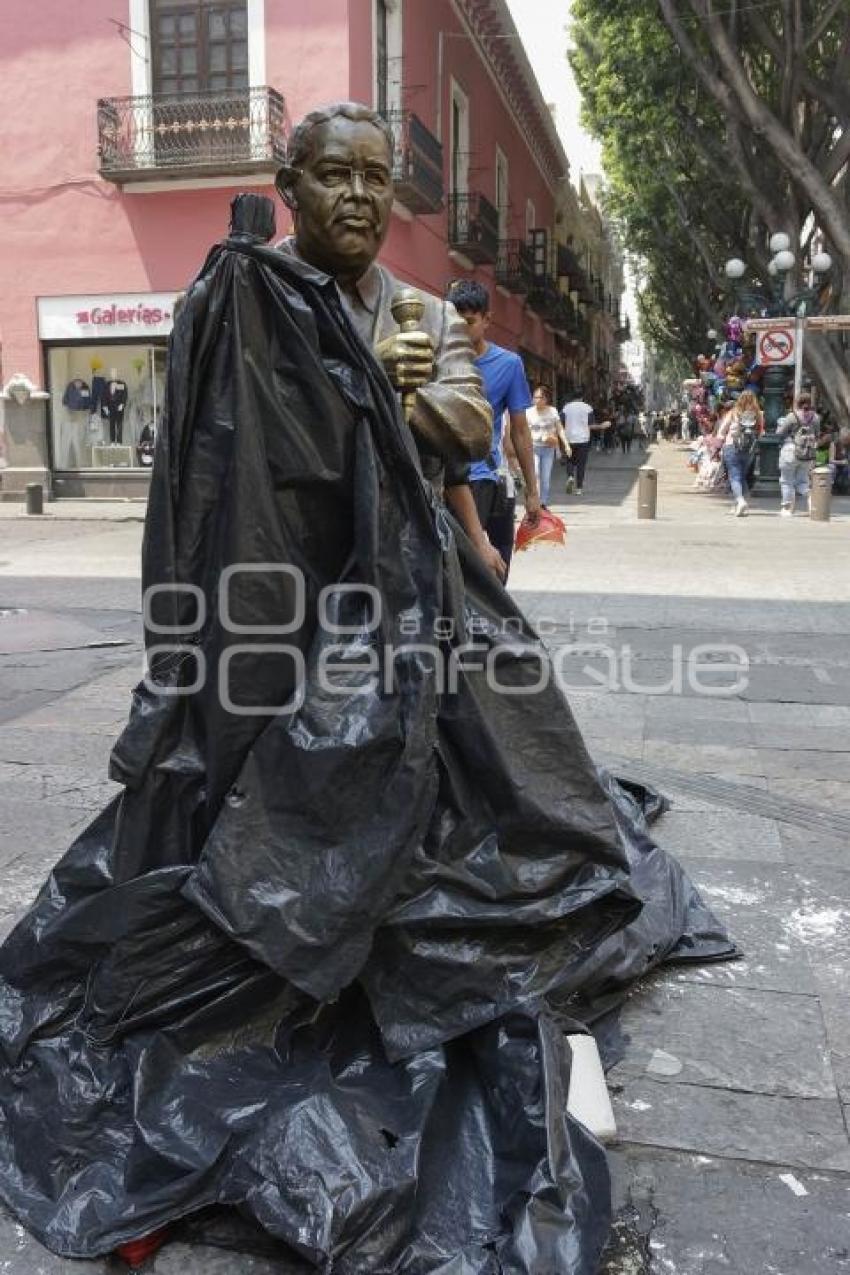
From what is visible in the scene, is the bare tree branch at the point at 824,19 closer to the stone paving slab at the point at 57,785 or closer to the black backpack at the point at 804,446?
the black backpack at the point at 804,446

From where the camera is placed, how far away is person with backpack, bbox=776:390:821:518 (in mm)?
16141

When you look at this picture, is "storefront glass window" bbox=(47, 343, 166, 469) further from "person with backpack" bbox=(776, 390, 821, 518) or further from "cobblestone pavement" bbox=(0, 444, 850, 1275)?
"person with backpack" bbox=(776, 390, 821, 518)

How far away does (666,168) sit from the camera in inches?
1119

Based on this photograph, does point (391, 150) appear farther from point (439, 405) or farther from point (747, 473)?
point (747, 473)

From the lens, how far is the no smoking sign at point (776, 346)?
62.1ft

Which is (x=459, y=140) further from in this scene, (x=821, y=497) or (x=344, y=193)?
(x=344, y=193)

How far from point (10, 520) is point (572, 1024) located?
51.3 ft

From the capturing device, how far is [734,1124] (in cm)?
231

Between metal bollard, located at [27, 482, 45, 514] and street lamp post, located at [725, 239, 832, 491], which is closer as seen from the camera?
metal bollard, located at [27, 482, 45, 514]

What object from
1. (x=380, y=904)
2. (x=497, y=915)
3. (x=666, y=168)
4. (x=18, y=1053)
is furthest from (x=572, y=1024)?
(x=666, y=168)

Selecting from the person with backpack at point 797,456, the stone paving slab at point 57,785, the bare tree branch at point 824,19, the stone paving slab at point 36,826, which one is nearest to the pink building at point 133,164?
the bare tree branch at point 824,19

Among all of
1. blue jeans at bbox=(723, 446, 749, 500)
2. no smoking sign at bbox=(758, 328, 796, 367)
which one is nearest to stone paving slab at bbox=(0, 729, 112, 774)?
blue jeans at bbox=(723, 446, 749, 500)

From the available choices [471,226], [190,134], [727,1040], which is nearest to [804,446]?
[471,226]

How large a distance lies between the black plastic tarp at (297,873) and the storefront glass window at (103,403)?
17413mm
